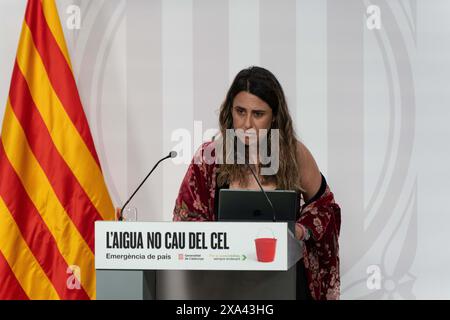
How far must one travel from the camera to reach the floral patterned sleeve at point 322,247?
292 cm

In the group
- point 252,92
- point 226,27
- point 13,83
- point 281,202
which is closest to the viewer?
point 281,202

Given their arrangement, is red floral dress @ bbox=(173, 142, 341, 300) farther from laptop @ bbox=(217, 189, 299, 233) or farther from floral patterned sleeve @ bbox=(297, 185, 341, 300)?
laptop @ bbox=(217, 189, 299, 233)

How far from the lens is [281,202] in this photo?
2.55m

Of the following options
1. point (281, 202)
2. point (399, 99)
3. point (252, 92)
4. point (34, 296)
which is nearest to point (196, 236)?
point (281, 202)

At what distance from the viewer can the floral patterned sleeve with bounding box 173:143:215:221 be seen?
9.78 ft

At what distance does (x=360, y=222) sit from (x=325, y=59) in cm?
87

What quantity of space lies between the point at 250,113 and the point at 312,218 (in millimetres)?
537

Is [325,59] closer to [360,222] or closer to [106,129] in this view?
[360,222]

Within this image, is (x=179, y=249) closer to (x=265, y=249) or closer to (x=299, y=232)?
(x=265, y=249)

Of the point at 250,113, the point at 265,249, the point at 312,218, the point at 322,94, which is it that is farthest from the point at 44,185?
the point at 265,249

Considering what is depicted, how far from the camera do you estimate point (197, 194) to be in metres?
3.00

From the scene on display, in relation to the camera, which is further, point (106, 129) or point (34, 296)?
point (106, 129)

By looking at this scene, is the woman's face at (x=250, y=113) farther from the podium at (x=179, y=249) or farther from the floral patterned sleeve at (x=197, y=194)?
the podium at (x=179, y=249)

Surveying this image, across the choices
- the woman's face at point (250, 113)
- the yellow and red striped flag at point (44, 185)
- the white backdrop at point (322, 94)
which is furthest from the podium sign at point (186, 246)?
the white backdrop at point (322, 94)
